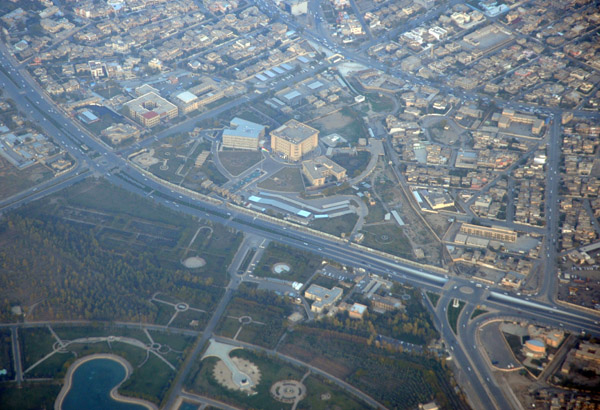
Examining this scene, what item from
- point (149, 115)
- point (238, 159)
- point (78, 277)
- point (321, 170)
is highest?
point (149, 115)

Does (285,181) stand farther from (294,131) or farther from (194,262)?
(194,262)

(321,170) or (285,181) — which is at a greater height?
(321,170)

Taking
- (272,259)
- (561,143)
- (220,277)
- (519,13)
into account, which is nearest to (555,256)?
(561,143)

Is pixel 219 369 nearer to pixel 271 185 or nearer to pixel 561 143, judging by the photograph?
pixel 271 185

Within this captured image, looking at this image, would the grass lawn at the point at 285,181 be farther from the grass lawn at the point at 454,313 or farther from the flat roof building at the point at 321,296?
the grass lawn at the point at 454,313

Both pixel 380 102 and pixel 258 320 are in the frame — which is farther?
pixel 380 102

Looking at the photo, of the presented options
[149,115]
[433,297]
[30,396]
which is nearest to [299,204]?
[433,297]
